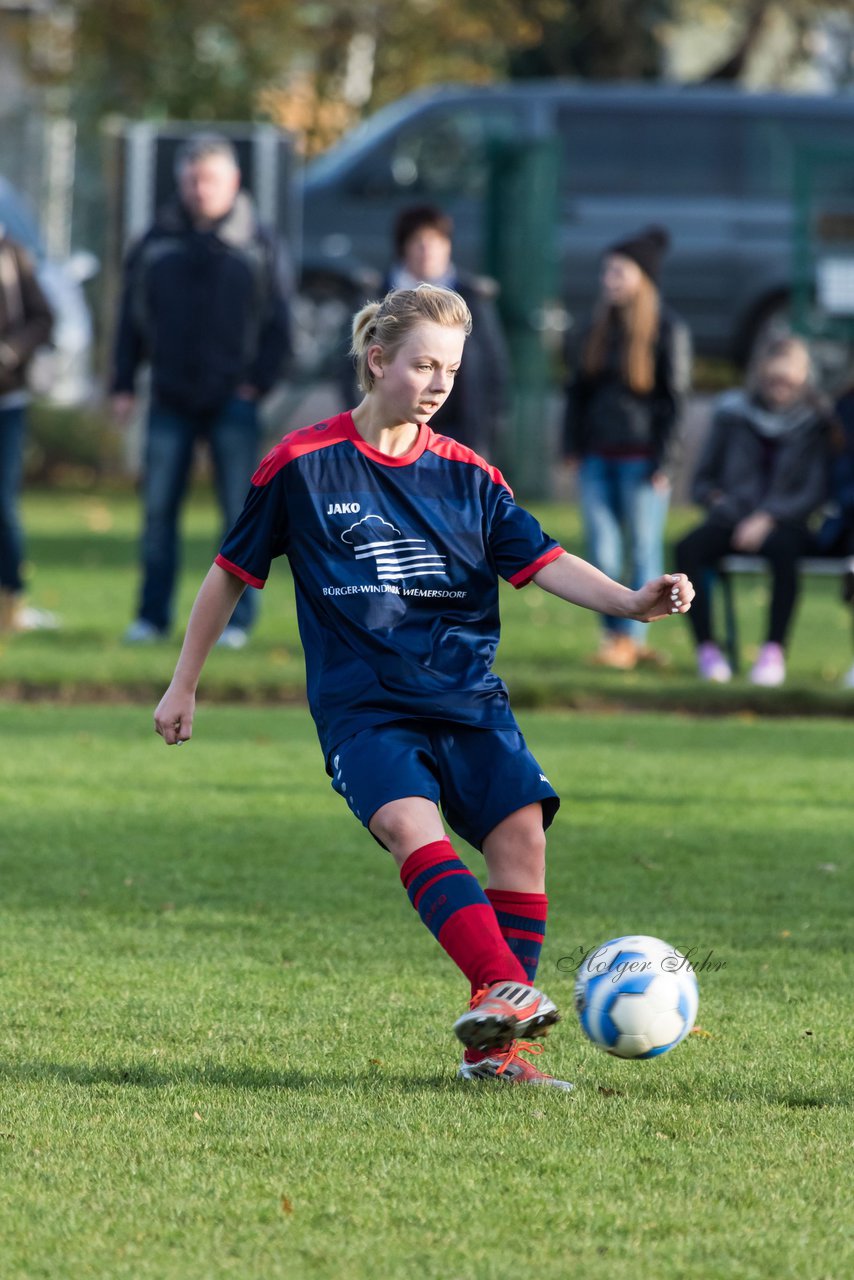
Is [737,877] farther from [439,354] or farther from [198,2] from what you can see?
[198,2]

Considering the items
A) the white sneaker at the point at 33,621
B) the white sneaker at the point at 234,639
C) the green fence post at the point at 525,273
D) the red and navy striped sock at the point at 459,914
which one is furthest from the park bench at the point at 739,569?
the green fence post at the point at 525,273

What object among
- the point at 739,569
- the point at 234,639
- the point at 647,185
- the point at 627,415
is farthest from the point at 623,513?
the point at 647,185

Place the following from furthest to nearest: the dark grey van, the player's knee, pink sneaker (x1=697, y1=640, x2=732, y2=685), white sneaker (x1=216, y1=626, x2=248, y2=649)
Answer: the dark grey van → white sneaker (x1=216, y1=626, x2=248, y2=649) → pink sneaker (x1=697, y1=640, x2=732, y2=685) → the player's knee

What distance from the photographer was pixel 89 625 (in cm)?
1199

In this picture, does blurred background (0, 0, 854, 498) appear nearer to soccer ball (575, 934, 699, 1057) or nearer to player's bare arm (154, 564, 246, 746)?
player's bare arm (154, 564, 246, 746)

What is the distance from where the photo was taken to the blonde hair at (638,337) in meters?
10.9

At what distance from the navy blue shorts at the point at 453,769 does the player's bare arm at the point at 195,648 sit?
35 cm

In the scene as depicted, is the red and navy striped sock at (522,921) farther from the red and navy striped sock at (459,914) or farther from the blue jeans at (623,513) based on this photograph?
the blue jeans at (623,513)

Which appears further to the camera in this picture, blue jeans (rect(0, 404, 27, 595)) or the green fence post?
the green fence post

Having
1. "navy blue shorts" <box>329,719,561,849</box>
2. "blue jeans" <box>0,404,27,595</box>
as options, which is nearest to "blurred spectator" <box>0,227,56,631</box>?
"blue jeans" <box>0,404,27,595</box>

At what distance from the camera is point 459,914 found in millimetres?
4211

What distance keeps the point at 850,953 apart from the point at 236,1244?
100 inches

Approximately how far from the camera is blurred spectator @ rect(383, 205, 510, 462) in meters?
9.91

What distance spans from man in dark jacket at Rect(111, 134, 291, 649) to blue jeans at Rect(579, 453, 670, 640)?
1779mm
